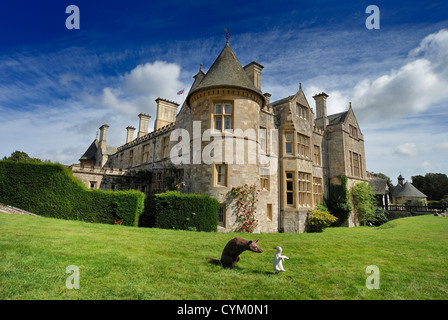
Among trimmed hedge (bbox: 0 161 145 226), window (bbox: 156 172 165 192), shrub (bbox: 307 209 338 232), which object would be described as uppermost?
window (bbox: 156 172 165 192)

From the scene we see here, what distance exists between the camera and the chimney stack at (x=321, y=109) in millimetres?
25567

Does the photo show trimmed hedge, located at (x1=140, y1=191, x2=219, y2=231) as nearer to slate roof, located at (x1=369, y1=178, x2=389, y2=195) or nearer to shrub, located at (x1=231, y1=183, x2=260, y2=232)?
shrub, located at (x1=231, y1=183, x2=260, y2=232)

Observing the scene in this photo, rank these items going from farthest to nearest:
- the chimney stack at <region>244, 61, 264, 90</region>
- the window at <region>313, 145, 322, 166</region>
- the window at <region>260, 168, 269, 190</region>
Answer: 1. the window at <region>313, 145, 322, 166</region>
2. the chimney stack at <region>244, 61, 264, 90</region>
3. the window at <region>260, 168, 269, 190</region>

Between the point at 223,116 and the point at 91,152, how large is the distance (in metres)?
32.8

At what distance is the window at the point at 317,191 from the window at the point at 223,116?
39.7 ft

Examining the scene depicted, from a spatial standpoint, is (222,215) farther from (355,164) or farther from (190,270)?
(355,164)

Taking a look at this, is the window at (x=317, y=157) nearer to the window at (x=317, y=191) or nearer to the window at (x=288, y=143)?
the window at (x=317, y=191)

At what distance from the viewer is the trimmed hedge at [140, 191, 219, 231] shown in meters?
12.1

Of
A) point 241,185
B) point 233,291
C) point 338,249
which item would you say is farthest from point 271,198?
point 233,291

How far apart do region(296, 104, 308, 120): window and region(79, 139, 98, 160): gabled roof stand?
3293cm

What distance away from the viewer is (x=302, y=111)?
21500mm

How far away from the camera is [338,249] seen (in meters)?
8.12

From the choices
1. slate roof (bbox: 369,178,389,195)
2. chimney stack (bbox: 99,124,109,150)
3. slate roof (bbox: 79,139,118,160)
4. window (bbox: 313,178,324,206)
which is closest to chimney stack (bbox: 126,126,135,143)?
chimney stack (bbox: 99,124,109,150)
